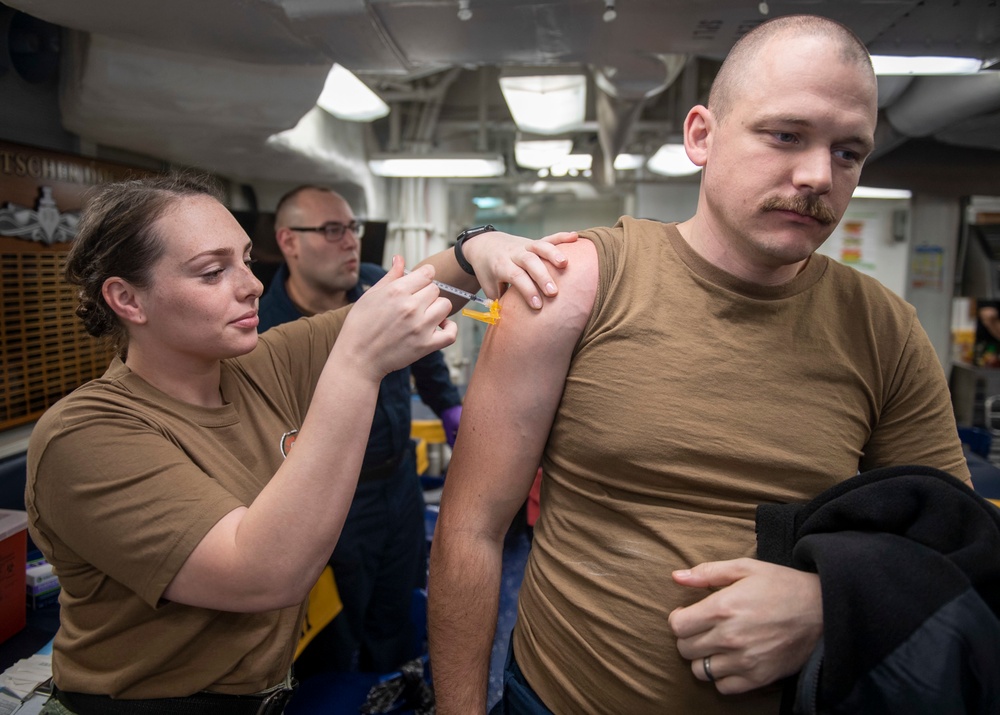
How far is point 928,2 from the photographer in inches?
65.2

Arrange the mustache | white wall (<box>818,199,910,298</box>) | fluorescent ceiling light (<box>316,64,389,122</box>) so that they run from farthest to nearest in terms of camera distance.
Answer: white wall (<box>818,199,910,298</box>), fluorescent ceiling light (<box>316,64,389,122</box>), the mustache

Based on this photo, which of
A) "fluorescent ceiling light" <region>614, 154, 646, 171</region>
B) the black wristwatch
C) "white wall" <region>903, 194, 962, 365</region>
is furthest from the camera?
"fluorescent ceiling light" <region>614, 154, 646, 171</region>

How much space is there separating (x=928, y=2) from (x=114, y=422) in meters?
2.02

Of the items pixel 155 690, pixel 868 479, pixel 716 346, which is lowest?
pixel 155 690

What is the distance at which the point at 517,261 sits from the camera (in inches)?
45.2

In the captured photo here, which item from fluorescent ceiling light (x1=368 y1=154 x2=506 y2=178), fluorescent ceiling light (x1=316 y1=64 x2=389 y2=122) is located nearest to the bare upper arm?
fluorescent ceiling light (x1=316 y1=64 x2=389 y2=122)

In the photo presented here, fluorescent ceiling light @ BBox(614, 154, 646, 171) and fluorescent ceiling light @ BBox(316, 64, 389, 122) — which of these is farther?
fluorescent ceiling light @ BBox(614, 154, 646, 171)

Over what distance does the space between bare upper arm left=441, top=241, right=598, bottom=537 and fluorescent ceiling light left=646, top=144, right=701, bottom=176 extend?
149 inches

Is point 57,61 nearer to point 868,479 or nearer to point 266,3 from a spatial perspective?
point 266,3

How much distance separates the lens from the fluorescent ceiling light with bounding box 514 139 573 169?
4703 millimetres

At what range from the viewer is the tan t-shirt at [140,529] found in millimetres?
977

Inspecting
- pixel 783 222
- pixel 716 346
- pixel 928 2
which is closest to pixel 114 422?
pixel 716 346

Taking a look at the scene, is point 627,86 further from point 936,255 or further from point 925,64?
point 936,255

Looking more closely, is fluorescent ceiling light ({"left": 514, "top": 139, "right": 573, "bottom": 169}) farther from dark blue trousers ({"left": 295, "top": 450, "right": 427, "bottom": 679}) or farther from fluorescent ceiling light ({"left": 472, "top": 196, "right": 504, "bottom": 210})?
dark blue trousers ({"left": 295, "top": 450, "right": 427, "bottom": 679})
